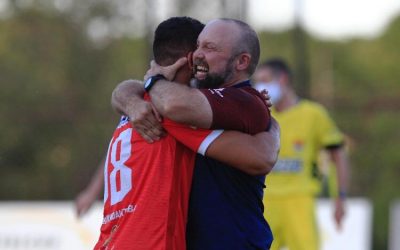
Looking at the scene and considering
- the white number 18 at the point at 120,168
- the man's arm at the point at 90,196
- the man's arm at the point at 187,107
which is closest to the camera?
the man's arm at the point at 187,107

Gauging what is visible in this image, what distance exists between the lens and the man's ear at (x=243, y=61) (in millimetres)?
4242

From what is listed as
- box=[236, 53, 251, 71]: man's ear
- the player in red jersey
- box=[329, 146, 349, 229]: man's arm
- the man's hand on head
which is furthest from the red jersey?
box=[329, 146, 349, 229]: man's arm

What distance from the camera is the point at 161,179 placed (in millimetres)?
3992

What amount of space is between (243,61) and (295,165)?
4.77 m

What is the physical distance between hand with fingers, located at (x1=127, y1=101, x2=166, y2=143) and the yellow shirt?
4759 mm

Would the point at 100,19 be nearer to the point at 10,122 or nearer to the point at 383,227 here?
the point at 10,122

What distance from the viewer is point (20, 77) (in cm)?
2762

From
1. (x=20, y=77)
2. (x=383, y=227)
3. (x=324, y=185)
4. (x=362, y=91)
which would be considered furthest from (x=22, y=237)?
(x=362, y=91)

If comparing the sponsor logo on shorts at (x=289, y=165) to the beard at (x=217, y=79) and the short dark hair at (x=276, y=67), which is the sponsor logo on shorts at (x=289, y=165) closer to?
the short dark hair at (x=276, y=67)

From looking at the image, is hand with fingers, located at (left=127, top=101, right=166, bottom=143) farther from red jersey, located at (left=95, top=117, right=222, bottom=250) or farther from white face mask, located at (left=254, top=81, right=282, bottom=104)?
white face mask, located at (left=254, top=81, right=282, bottom=104)

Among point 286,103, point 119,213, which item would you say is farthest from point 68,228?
point 119,213

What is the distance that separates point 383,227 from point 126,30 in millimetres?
10577

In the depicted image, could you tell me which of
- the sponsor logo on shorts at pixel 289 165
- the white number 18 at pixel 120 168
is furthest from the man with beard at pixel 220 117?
the sponsor logo on shorts at pixel 289 165

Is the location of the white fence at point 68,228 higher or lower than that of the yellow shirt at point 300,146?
lower
